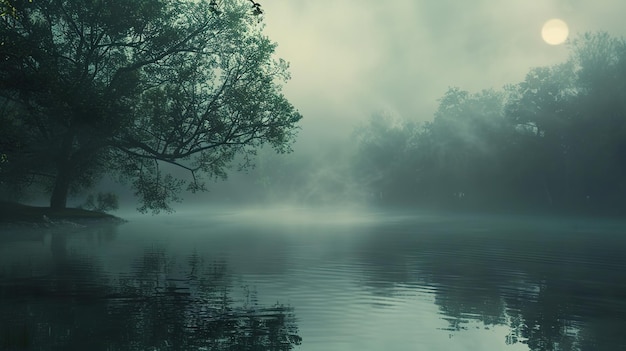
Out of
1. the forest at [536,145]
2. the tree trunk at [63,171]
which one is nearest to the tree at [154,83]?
the tree trunk at [63,171]

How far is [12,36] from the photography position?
48375 mm


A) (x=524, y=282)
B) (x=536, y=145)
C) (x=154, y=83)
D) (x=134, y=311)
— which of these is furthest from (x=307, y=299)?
(x=536, y=145)

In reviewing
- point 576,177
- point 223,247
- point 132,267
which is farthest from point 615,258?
point 576,177

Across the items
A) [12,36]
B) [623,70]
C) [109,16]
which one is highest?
[623,70]

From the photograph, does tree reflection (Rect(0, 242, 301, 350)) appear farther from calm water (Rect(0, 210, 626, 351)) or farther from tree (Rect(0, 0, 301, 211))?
tree (Rect(0, 0, 301, 211))

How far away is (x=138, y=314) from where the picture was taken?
1720 cm

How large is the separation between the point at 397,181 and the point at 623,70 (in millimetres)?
61298

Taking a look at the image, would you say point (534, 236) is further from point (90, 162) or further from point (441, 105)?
point (441, 105)

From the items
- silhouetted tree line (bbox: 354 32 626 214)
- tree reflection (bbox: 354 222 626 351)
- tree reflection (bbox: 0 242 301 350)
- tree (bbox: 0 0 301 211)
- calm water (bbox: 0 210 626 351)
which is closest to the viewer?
tree reflection (bbox: 0 242 301 350)

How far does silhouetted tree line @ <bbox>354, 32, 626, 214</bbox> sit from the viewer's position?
321 feet

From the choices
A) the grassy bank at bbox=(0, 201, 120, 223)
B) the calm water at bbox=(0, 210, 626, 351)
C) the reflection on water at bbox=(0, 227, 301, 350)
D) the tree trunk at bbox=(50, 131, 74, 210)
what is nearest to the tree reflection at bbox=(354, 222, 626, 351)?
the calm water at bbox=(0, 210, 626, 351)

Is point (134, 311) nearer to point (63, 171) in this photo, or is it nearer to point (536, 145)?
point (63, 171)

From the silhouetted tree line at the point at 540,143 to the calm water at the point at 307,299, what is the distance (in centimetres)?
6405

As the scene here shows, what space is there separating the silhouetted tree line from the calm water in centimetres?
6405
